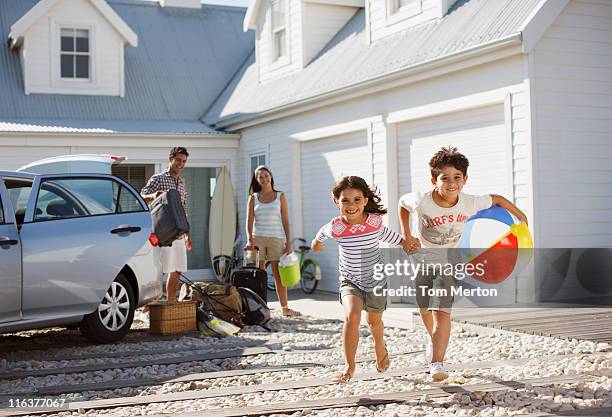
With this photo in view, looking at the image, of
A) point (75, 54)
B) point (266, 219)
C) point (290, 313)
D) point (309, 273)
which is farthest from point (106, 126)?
point (290, 313)

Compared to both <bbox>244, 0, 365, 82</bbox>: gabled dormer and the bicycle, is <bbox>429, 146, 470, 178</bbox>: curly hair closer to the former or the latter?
the bicycle

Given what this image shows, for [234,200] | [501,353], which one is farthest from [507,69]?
[234,200]

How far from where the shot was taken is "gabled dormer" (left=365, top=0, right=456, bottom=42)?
11.8 m

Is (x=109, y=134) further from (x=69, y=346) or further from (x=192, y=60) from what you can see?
(x=69, y=346)

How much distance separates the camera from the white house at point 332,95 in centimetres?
970

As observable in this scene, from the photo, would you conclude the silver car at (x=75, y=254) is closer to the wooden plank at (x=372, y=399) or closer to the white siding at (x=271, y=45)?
the wooden plank at (x=372, y=399)

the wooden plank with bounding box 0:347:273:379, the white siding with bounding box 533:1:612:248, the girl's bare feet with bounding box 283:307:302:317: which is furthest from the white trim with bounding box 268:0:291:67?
the wooden plank with bounding box 0:347:273:379

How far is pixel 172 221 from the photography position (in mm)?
8805

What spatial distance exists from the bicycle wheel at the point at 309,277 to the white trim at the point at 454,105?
9.79 feet

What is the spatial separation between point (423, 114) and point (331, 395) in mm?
6296

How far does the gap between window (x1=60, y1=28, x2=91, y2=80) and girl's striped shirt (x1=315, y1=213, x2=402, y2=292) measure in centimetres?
1241

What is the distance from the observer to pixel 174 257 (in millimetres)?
9945

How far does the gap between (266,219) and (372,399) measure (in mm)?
4946

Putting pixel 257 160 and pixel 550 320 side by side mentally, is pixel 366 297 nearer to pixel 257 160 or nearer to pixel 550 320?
pixel 550 320
